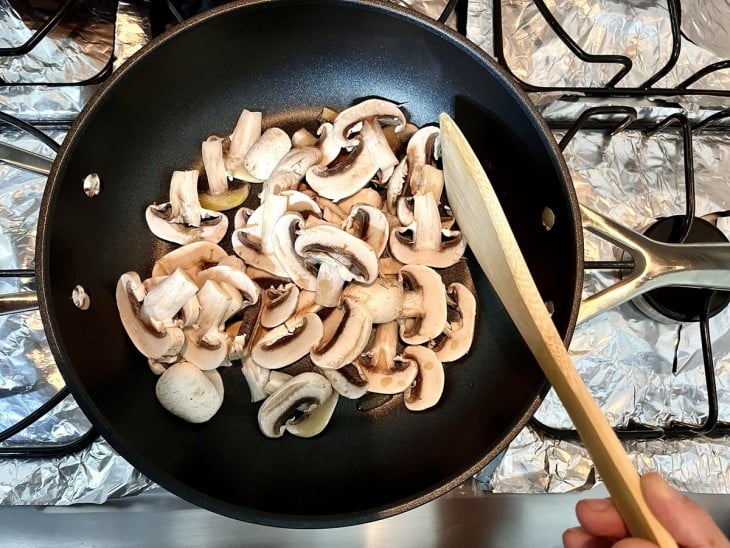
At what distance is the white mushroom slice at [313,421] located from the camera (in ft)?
3.44

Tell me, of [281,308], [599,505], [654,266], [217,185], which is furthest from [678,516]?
[217,185]

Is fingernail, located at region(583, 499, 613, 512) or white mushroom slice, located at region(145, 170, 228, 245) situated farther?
white mushroom slice, located at region(145, 170, 228, 245)

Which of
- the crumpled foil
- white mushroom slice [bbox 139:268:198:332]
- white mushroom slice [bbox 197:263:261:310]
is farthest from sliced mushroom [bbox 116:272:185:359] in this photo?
the crumpled foil

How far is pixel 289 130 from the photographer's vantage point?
119 cm

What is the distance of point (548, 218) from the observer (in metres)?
1.01

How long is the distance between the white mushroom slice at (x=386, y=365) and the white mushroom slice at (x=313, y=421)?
0.26 feet

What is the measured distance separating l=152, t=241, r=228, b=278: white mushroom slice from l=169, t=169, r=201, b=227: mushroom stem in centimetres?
5

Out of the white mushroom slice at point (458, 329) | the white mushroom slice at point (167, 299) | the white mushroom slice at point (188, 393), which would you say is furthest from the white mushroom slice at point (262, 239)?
the white mushroom slice at point (458, 329)

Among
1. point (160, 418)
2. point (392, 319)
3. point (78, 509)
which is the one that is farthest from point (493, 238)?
point (78, 509)

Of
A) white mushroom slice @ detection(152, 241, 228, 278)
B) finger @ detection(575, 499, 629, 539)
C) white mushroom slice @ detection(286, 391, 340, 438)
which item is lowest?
finger @ detection(575, 499, 629, 539)

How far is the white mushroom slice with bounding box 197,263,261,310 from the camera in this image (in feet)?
3.38

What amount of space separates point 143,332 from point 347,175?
47cm

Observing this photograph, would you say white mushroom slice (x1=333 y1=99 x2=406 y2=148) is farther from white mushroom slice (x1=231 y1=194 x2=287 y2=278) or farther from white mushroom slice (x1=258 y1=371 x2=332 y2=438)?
white mushroom slice (x1=258 y1=371 x2=332 y2=438)

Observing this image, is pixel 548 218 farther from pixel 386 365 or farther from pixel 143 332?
pixel 143 332
